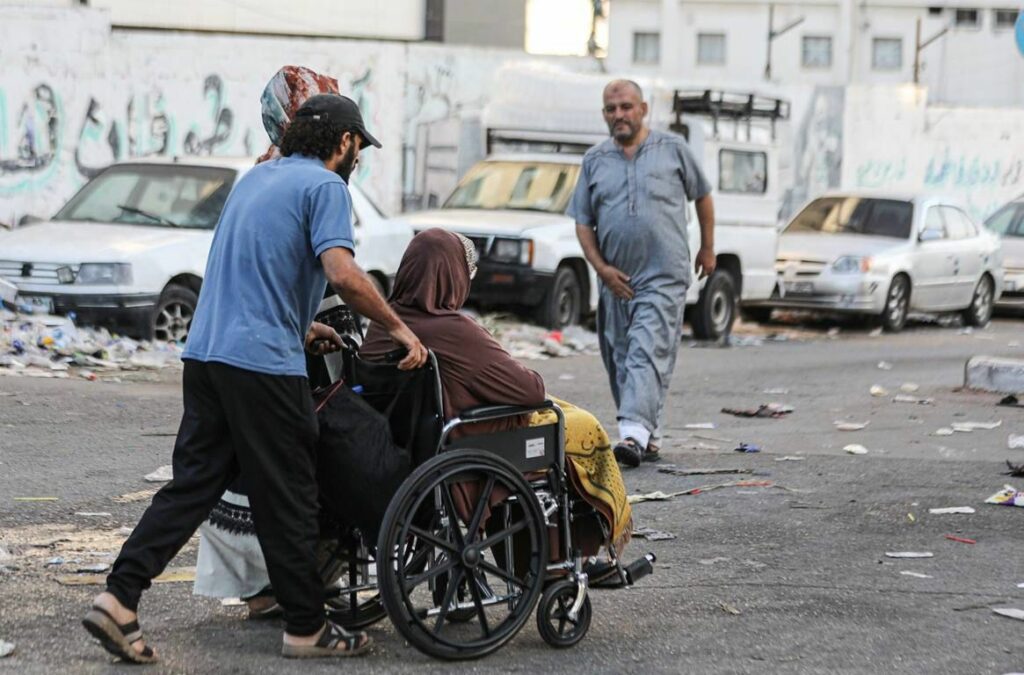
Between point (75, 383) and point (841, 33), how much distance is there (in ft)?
174

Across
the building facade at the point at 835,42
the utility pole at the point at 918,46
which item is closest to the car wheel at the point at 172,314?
the utility pole at the point at 918,46

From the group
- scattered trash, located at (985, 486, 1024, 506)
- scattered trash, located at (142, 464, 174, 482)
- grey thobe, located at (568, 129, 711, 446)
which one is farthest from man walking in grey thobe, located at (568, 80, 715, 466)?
scattered trash, located at (142, 464, 174, 482)

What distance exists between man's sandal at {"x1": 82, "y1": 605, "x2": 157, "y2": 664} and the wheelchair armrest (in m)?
1.11

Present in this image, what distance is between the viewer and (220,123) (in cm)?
2133

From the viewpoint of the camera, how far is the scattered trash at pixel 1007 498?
7.82m

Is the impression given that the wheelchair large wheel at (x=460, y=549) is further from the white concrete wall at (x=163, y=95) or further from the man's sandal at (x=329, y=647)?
the white concrete wall at (x=163, y=95)

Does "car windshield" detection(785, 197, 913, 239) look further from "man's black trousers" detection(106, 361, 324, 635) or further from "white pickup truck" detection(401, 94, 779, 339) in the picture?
"man's black trousers" detection(106, 361, 324, 635)

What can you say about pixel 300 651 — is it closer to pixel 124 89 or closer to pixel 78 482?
pixel 78 482

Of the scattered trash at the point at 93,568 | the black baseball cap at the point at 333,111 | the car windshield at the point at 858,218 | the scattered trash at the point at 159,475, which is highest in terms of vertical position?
the black baseball cap at the point at 333,111

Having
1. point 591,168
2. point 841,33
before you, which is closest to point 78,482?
point 591,168

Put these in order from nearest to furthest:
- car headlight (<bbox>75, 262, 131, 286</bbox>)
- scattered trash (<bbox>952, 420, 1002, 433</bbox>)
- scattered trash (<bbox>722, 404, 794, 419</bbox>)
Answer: scattered trash (<bbox>952, 420, 1002, 433</bbox>) < scattered trash (<bbox>722, 404, 794, 419</bbox>) < car headlight (<bbox>75, 262, 131, 286</bbox>)

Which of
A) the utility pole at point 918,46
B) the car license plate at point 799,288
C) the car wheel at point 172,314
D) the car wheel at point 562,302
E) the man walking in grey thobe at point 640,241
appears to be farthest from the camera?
the utility pole at point 918,46

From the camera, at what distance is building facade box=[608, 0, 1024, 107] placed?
6138 centimetres

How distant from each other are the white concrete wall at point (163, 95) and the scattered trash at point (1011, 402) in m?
9.02
